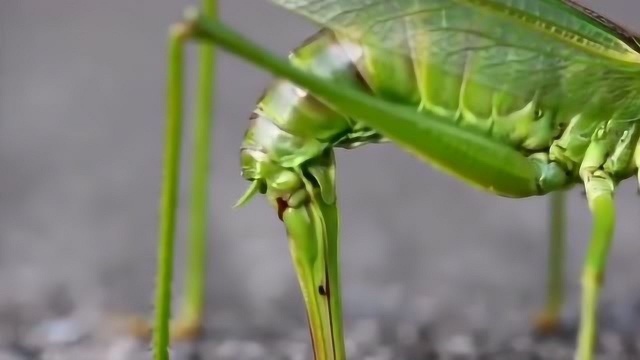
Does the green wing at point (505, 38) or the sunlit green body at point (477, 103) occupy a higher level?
the green wing at point (505, 38)

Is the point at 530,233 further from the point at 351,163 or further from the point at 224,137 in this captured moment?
the point at 224,137

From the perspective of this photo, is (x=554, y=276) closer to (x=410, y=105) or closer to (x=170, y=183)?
(x=410, y=105)

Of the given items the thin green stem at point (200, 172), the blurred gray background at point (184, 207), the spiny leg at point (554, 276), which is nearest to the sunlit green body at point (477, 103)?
the thin green stem at point (200, 172)

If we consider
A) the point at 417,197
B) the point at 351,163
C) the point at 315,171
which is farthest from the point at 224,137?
the point at 315,171

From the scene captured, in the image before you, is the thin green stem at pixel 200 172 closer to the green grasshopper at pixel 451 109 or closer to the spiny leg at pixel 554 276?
the green grasshopper at pixel 451 109

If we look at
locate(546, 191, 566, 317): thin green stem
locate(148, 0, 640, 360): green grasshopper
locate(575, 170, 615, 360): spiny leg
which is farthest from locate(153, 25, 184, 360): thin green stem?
locate(546, 191, 566, 317): thin green stem

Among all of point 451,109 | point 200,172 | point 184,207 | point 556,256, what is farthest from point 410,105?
point 184,207
